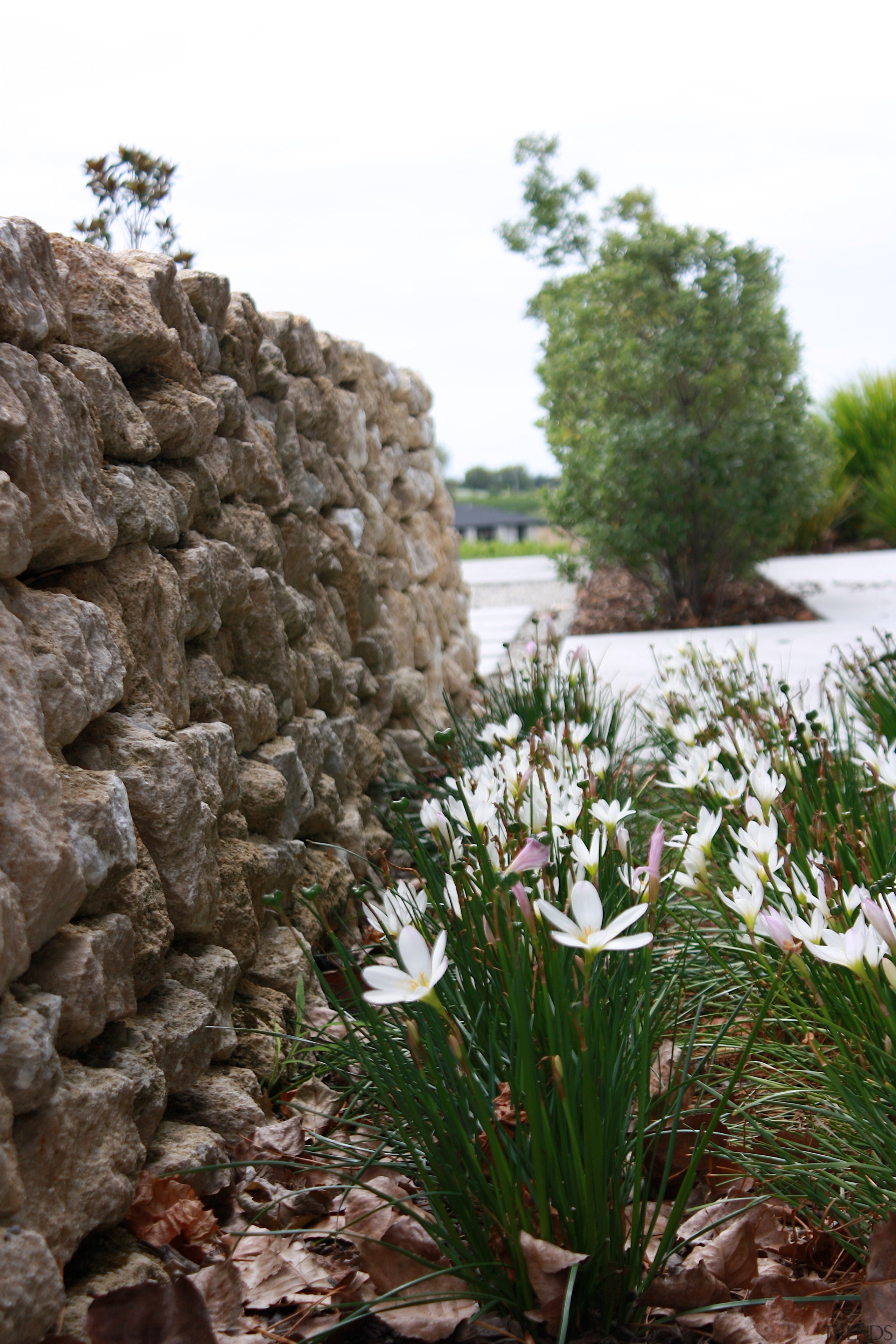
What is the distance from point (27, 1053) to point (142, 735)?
681 mm

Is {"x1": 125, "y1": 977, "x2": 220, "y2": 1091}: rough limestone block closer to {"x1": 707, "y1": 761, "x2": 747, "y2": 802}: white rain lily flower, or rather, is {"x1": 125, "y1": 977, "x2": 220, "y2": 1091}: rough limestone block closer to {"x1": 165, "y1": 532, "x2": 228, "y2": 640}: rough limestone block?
{"x1": 165, "y1": 532, "x2": 228, "y2": 640}: rough limestone block

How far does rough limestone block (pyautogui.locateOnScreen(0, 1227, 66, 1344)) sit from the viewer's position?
1158mm

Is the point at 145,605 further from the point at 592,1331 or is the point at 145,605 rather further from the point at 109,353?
the point at 592,1331

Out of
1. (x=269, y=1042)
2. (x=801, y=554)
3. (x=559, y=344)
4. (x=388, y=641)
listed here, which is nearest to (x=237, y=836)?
(x=269, y=1042)

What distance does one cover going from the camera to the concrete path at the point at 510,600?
7.46m

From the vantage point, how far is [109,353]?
2152 mm

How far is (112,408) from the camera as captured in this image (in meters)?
2.03

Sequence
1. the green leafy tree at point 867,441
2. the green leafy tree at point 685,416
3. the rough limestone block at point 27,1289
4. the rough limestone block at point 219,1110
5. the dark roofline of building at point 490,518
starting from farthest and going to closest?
1. the dark roofline of building at point 490,518
2. the green leafy tree at point 867,441
3. the green leafy tree at point 685,416
4. the rough limestone block at point 219,1110
5. the rough limestone block at point 27,1289

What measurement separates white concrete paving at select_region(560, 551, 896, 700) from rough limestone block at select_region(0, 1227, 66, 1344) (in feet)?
10.2

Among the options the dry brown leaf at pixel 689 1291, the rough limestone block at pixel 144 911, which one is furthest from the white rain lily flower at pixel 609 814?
the rough limestone block at pixel 144 911

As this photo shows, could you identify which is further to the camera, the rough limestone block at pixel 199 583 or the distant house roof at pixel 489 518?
the distant house roof at pixel 489 518

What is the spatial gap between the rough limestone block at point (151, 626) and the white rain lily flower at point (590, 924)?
1.03 meters

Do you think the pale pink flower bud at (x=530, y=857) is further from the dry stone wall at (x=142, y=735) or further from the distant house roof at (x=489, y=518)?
the distant house roof at (x=489, y=518)

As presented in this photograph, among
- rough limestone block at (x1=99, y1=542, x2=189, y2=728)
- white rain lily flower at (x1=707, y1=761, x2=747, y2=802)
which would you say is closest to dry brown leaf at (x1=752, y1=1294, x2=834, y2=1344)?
white rain lily flower at (x1=707, y1=761, x2=747, y2=802)
